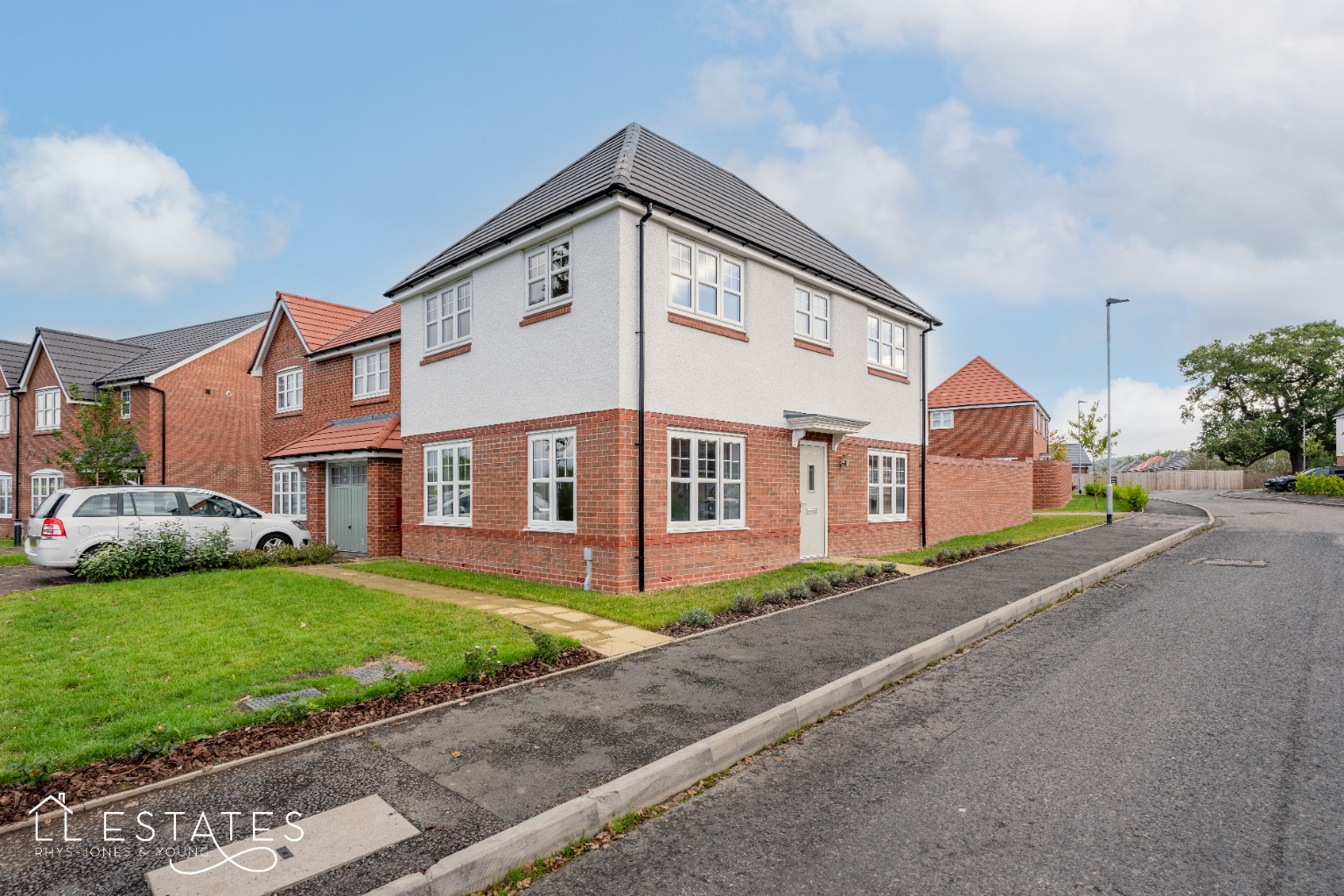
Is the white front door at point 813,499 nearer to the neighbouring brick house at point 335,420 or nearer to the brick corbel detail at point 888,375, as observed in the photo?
the brick corbel detail at point 888,375

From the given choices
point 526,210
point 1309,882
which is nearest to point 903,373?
point 526,210

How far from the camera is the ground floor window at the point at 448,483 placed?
565 inches

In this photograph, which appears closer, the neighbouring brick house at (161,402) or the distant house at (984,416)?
the neighbouring brick house at (161,402)

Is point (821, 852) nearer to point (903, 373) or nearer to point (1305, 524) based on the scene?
point (903, 373)

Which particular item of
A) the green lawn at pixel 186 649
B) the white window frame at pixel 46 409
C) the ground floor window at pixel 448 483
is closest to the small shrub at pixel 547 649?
the green lawn at pixel 186 649

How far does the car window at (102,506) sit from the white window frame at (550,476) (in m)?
8.43

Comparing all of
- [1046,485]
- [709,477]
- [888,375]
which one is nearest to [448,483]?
[709,477]

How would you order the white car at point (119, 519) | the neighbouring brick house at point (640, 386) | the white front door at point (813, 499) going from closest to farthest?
1. the neighbouring brick house at point (640, 386)
2. the white car at point (119, 519)
3. the white front door at point (813, 499)

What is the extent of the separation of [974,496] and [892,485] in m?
5.79

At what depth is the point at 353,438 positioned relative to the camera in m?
17.8

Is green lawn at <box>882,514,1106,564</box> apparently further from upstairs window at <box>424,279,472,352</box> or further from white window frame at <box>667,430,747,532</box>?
upstairs window at <box>424,279,472,352</box>

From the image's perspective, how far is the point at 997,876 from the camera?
3430 millimetres

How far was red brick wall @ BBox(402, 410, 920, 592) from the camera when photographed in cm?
1103

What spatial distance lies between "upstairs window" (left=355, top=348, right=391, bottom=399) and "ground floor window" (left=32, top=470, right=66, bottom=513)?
1793cm
